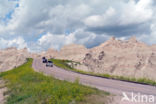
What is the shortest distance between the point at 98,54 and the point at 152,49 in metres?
19.7

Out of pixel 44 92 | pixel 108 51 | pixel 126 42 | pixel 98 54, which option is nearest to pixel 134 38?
pixel 126 42

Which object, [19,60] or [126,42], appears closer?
[126,42]

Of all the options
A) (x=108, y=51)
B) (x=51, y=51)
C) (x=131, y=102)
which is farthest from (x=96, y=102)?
(x=51, y=51)

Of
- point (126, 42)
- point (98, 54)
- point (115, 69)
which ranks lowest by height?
point (115, 69)

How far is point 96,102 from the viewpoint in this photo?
10078 mm

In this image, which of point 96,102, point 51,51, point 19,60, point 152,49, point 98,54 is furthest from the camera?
point 51,51

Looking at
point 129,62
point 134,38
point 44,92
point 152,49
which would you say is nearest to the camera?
point 44,92

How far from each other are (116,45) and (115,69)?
16450mm

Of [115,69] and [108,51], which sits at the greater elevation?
[108,51]

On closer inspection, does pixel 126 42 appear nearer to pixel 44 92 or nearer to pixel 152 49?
pixel 152 49

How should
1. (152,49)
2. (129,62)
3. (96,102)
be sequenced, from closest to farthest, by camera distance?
1. (96,102)
2. (129,62)
3. (152,49)

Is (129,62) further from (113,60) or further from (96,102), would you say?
(96,102)

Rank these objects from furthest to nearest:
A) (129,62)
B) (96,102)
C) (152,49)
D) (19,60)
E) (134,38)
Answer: (19,60) → (134,38) → (152,49) → (129,62) → (96,102)

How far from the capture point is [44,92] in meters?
12.8
